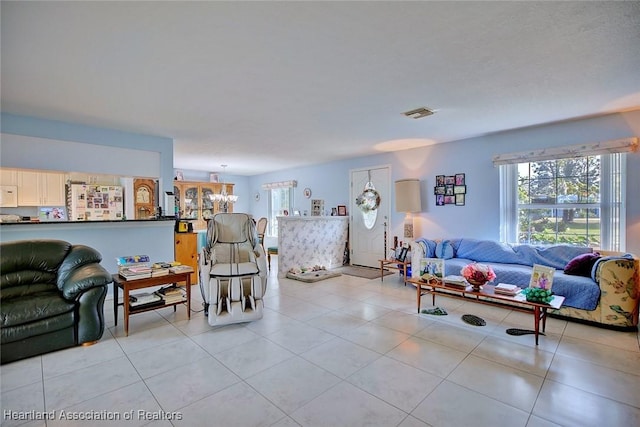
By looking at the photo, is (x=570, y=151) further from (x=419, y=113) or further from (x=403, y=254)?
(x=403, y=254)

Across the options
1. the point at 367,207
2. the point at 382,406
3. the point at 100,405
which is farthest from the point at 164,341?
the point at 367,207

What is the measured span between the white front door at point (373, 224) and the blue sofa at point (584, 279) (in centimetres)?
190

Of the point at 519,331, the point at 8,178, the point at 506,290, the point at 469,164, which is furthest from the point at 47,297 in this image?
the point at 469,164

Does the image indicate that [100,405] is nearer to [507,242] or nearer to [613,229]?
[507,242]

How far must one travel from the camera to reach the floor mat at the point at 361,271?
5380 millimetres

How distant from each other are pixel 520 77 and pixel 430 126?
1518mm

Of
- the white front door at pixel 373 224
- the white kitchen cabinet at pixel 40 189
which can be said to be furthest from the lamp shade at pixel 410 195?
the white kitchen cabinet at pixel 40 189

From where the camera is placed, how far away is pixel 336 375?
2.13 meters

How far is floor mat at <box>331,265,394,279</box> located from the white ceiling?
272 cm

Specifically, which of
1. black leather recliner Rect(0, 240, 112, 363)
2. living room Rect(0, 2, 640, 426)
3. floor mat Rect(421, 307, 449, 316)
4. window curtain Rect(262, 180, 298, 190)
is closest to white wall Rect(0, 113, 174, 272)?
living room Rect(0, 2, 640, 426)

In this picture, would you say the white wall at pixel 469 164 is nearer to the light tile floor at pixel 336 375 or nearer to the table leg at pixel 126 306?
the light tile floor at pixel 336 375

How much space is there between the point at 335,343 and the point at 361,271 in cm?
316

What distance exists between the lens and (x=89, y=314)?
102 inches

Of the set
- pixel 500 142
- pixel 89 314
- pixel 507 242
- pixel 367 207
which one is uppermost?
pixel 500 142
